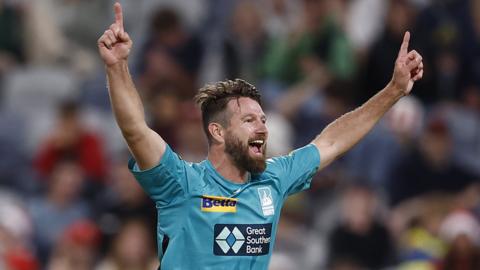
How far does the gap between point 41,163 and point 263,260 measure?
6.32 m

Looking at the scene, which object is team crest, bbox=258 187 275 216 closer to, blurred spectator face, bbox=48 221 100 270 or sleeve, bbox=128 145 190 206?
sleeve, bbox=128 145 190 206

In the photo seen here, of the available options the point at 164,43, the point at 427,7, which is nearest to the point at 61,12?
the point at 164,43

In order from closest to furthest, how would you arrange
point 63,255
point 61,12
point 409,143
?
point 63,255
point 409,143
point 61,12

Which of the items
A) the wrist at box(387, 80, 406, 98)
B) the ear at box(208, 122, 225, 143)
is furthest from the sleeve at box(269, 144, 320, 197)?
the wrist at box(387, 80, 406, 98)

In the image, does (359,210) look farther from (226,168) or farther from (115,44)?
(115,44)

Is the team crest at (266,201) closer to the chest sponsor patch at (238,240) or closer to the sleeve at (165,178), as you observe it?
the chest sponsor patch at (238,240)

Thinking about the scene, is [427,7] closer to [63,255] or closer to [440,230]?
[440,230]

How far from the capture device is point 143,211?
11.3 metres

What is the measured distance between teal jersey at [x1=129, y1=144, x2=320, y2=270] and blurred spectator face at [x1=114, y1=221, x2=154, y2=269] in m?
4.17

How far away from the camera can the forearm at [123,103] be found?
20.0 feet

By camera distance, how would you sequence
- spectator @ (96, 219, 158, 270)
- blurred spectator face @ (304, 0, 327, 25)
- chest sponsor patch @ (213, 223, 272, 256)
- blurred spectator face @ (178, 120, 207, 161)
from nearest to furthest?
chest sponsor patch @ (213, 223, 272, 256)
spectator @ (96, 219, 158, 270)
blurred spectator face @ (178, 120, 207, 161)
blurred spectator face @ (304, 0, 327, 25)

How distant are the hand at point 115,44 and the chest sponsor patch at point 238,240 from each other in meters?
0.96

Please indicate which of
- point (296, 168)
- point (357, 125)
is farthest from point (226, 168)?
point (357, 125)

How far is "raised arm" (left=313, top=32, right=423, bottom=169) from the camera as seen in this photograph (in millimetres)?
6980
